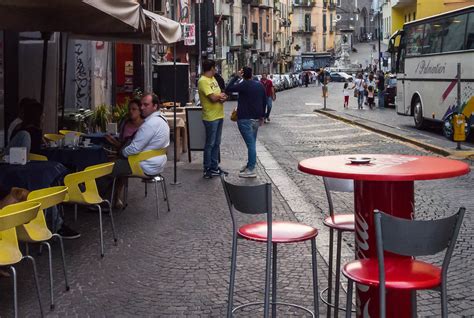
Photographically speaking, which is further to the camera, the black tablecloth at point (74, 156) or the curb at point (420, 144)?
the curb at point (420, 144)

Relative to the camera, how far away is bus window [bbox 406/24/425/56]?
23.5 meters

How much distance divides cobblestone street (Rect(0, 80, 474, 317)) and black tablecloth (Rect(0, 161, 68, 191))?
74 centimetres

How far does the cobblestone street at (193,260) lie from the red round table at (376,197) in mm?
1246

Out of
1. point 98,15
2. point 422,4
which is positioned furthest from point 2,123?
point 422,4

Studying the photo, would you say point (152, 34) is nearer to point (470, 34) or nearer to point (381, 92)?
point (470, 34)

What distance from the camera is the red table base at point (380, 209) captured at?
14.3 ft

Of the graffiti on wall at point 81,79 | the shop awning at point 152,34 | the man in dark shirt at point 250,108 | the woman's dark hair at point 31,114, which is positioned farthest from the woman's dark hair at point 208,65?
the graffiti on wall at point 81,79

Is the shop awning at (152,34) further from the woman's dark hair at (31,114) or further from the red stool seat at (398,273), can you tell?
the red stool seat at (398,273)

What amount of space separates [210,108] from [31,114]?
400cm

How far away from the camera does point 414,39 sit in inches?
957

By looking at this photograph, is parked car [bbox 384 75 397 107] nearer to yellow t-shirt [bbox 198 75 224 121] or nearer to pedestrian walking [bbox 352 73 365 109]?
pedestrian walking [bbox 352 73 365 109]

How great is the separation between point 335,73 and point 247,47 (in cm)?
1907

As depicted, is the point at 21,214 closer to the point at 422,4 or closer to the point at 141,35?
the point at 141,35

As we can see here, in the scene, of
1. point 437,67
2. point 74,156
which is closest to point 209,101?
point 74,156
